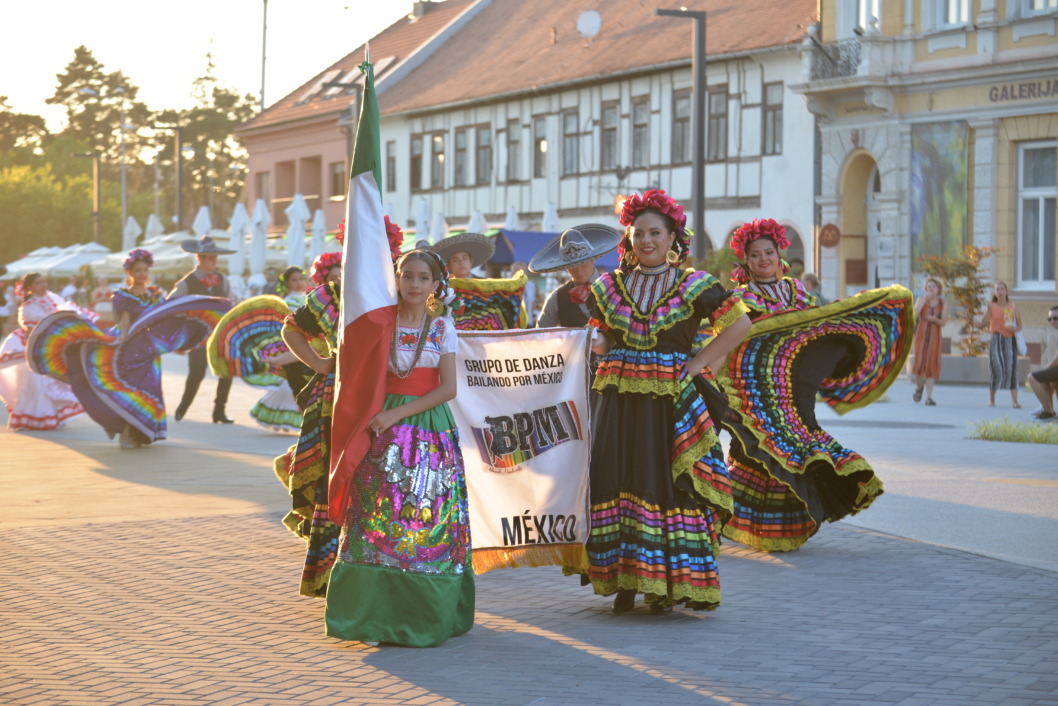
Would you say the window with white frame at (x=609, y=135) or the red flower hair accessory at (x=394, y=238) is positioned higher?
the window with white frame at (x=609, y=135)

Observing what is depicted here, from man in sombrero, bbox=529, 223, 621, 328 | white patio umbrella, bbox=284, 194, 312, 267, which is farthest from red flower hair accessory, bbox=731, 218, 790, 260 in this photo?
white patio umbrella, bbox=284, 194, 312, 267

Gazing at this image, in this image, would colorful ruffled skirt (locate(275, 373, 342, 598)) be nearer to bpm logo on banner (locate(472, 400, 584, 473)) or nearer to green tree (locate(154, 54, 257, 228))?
bpm logo on banner (locate(472, 400, 584, 473))

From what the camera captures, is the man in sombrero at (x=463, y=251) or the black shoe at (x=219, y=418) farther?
the black shoe at (x=219, y=418)

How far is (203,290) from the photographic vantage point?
54.9ft

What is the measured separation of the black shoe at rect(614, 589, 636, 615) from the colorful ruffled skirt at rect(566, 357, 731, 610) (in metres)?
0.08

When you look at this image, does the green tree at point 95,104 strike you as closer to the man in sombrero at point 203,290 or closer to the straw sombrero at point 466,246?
the man in sombrero at point 203,290

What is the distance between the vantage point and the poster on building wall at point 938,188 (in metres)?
29.0

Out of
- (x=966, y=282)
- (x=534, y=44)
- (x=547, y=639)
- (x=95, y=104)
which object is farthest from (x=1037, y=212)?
(x=95, y=104)

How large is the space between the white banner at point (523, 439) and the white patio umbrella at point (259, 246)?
93.0ft

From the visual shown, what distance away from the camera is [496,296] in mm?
10984

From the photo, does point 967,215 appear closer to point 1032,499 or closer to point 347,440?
point 1032,499

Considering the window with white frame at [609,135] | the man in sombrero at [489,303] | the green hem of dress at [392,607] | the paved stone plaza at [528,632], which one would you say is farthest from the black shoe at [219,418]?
the window with white frame at [609,135]

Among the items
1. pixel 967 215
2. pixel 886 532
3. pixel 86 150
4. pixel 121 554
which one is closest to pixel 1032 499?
pixel 886 532

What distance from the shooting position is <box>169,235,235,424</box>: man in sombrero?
16672 mm
